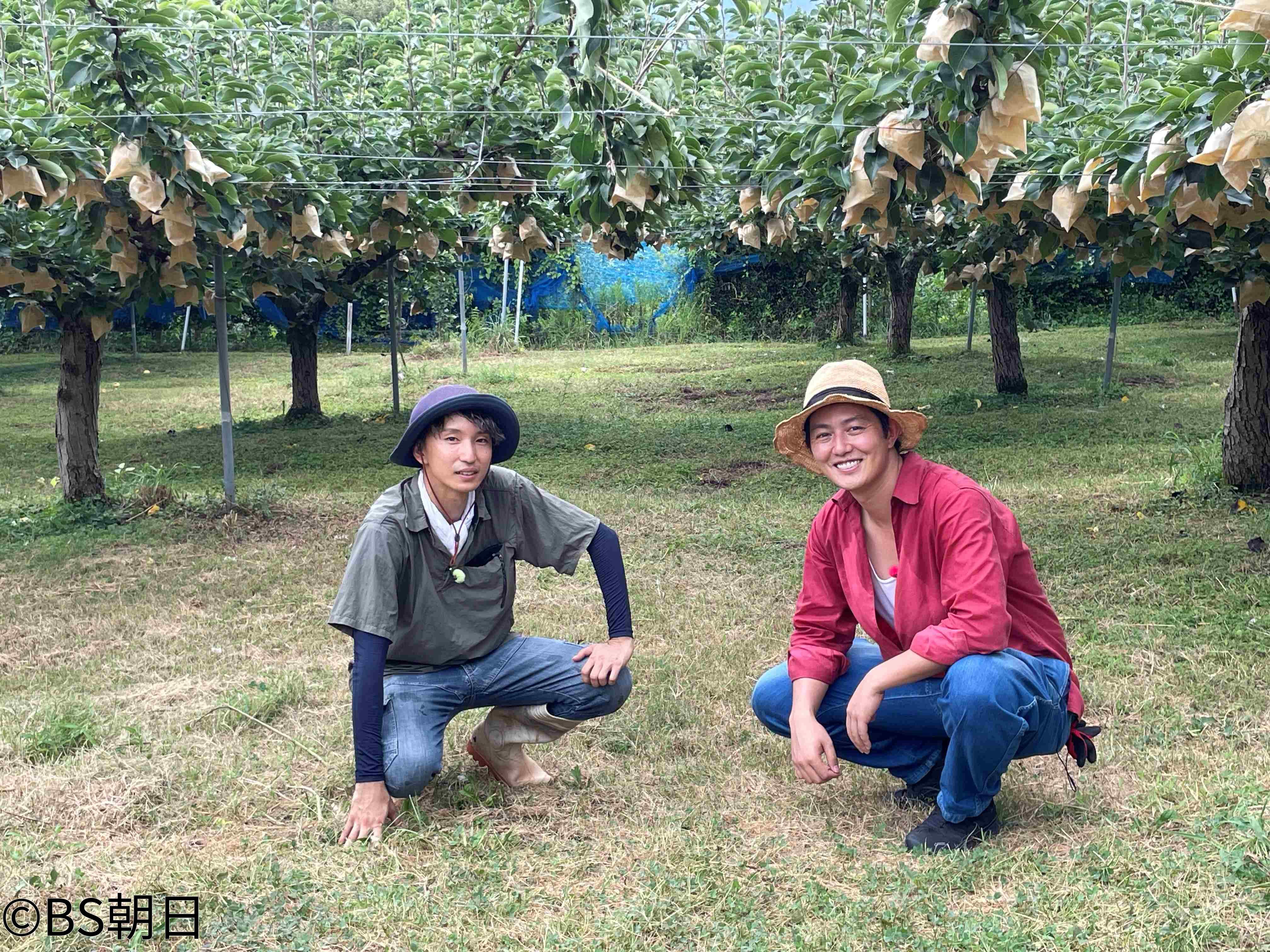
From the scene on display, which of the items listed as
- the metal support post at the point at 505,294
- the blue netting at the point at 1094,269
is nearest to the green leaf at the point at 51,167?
the blue netting at the point at 1094,269

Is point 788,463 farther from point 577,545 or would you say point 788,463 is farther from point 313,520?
point 577,545

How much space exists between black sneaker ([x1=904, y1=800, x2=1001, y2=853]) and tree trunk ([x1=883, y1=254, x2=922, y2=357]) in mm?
11572

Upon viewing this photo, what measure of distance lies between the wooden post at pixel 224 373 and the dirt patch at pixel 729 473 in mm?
2942

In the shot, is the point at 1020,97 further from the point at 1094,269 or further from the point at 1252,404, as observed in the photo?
the point at 1094,269

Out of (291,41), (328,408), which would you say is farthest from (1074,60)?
(328,408)

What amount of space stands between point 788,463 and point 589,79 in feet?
14.3

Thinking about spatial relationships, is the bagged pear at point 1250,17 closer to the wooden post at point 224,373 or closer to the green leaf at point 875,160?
the green leaf at point 875,160

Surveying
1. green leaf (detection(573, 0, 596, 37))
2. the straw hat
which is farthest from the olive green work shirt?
green leaf (detection(573, 0, 596, 37))

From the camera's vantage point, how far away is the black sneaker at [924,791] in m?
2.95

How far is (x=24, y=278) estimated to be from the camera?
20.5 ft

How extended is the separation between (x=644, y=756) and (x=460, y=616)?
74 cm

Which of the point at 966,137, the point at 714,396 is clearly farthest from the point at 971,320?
the point at 966,137

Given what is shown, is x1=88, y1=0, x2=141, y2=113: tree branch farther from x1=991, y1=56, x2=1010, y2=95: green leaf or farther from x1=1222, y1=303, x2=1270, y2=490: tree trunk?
x1=1222, y1=303, x2=1270, y2=490: tree trunk

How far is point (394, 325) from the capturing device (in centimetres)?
1024
